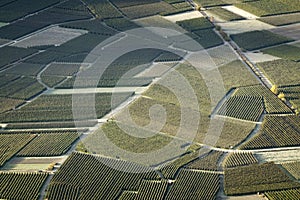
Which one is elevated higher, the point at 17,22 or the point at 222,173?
the point at 17,22

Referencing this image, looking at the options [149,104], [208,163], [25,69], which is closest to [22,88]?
[25,69]

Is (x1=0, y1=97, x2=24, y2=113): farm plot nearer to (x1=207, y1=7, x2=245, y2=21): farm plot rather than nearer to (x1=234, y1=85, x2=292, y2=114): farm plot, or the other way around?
(x1=234, y1=85, x2=292, y2=114): farm plot

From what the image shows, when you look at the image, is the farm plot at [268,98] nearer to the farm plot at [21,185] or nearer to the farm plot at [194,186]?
the farm plot at [194,186]

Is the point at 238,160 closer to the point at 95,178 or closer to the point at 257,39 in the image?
the point at 95,178

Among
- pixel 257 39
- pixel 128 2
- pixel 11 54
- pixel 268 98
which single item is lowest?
pixel 268 98

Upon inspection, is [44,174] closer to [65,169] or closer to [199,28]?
[65,169]

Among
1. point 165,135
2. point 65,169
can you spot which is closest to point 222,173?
point 165,135

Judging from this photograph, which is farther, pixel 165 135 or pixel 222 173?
pixel 165 135
